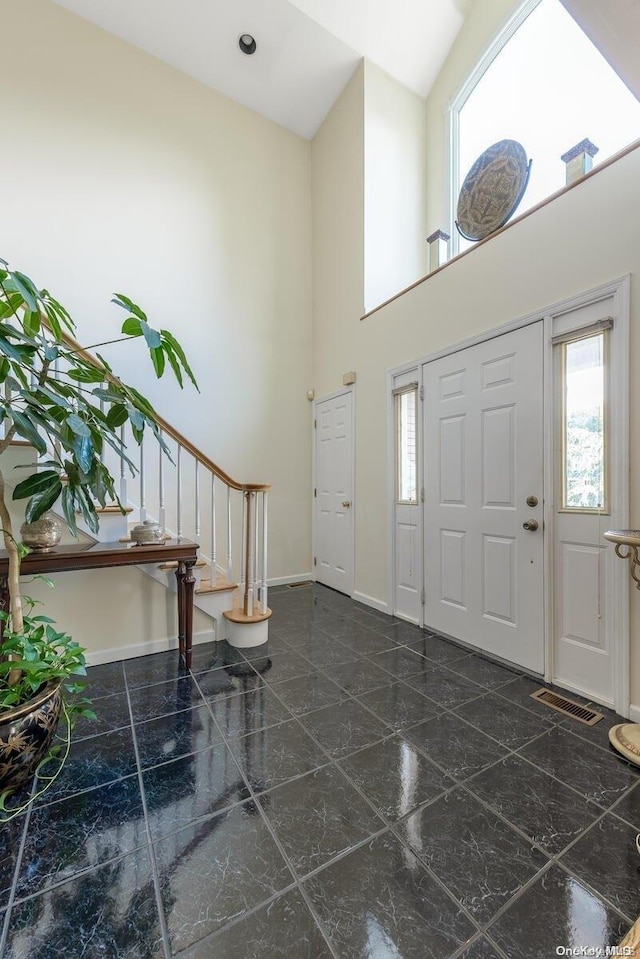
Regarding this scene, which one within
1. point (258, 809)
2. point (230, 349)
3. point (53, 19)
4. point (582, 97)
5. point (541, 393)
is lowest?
point (258, 809)

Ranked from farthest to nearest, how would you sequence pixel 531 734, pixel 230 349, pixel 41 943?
pixel 230 349
pixel 531 734
pixel 41 943

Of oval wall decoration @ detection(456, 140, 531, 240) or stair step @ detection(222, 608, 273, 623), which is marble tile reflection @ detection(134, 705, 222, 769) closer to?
stair step @ detection(222, 608, 273, 623)

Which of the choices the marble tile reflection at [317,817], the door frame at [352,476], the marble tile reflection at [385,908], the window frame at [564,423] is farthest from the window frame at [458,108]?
the marble tile reflection at [385,908]

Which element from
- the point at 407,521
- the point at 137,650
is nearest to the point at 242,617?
the point at 137,650

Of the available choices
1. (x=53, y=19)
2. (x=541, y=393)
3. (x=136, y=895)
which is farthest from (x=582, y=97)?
(x=136, y=895)

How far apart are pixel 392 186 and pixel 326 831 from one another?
4.93 m

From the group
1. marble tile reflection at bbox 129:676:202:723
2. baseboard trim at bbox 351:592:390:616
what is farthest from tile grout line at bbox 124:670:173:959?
baseboard trim at bbox 351:592:390:616

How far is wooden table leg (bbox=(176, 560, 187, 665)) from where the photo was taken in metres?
2.58

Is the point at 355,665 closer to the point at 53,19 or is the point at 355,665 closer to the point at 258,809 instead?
the point at 258,809

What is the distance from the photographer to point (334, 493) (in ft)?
14.0

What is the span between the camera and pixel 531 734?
184 cm

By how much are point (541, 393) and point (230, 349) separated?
304 centimetres

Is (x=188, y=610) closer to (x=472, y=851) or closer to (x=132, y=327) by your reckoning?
(x=132, y=327)

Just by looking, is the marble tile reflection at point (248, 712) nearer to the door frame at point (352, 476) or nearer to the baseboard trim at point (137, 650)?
the baseboard trim at point (137, 650)
